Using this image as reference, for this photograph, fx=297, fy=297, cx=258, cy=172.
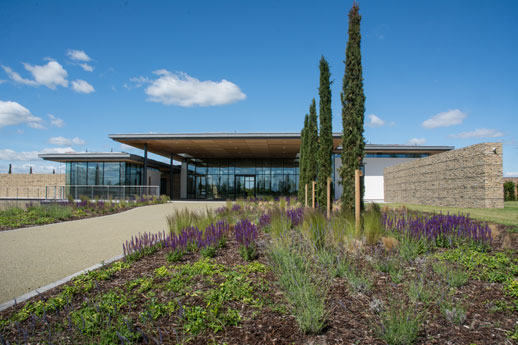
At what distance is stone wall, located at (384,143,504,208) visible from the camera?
508 inches

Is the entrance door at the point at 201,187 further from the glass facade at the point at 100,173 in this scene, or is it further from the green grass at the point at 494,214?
the green grass at the point at 494,214

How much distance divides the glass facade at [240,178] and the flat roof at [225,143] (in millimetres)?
1434

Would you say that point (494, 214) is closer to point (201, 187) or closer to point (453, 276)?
point (453, 276)

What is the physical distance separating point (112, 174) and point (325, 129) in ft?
70.9

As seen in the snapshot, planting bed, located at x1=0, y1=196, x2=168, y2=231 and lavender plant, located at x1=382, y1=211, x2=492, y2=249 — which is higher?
lavender plant, located at x1=382, y1=211, x2=492, y2=249

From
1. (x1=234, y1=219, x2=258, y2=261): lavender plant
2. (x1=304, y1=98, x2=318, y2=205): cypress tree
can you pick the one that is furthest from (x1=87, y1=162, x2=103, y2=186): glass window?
(x1=234, y1=219, x2=258, y2=261): lavender plant

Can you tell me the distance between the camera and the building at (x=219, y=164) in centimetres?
2133

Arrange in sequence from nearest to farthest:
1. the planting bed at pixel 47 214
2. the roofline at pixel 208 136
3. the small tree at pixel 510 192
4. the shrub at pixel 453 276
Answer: the shrub at pixel 453 276, the planting bed at pixel 47 214, the roofline at pixel 208 136, the small tree at pixel 510 192

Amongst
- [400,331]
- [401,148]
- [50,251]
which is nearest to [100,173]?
[50,251]

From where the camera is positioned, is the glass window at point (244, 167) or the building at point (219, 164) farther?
the glass window at point (244, 167)

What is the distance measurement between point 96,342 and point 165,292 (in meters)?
0.92

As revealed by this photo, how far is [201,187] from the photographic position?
31281 millimetres

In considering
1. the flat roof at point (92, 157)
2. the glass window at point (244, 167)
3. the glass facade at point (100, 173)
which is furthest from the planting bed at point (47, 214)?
the glass window at point (244, 167)

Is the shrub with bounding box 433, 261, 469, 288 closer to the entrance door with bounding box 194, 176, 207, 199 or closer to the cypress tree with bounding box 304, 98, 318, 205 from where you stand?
the cypress tree with bounding box 304, 98, 318, 205
